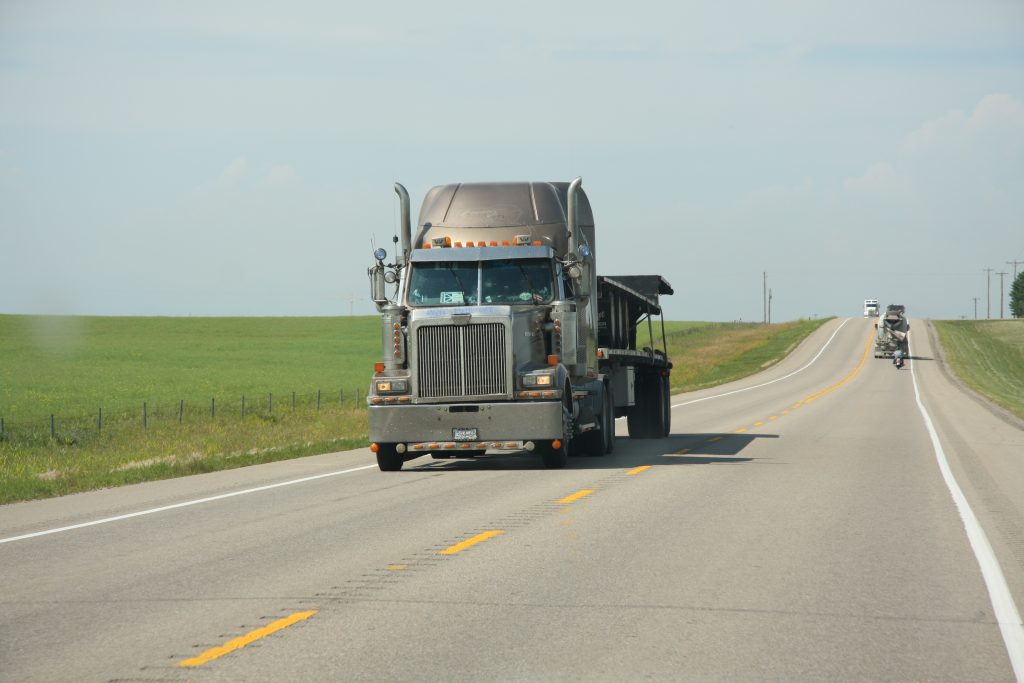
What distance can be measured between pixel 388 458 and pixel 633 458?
14.4 ft

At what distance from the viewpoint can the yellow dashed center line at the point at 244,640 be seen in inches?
262

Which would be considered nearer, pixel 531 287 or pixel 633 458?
pixel 531 287

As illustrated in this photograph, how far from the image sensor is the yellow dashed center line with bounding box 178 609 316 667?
6.66m

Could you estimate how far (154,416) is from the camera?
39750 millimetres

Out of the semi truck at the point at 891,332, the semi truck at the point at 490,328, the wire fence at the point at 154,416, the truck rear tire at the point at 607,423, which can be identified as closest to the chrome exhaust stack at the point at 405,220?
the semi truck at the point at 490,328

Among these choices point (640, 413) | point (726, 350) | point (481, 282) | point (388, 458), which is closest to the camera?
point (388, 458)

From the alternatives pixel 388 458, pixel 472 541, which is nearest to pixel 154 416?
pixel 388 458

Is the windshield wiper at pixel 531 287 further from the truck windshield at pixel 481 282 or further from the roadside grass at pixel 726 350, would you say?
the roadside grass at pixel 726 350

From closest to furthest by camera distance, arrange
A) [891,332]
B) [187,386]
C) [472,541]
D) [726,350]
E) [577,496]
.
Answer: [472,541], [577,496], [187,386], [891,332], [726,350]

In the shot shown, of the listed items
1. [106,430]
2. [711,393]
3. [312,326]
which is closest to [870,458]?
[106,430]

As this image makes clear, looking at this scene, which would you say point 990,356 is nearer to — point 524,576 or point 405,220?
point 405,220

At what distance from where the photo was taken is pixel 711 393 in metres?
52.6

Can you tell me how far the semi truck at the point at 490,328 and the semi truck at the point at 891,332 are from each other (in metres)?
60.7

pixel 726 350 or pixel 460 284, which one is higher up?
pixel 460 284
